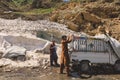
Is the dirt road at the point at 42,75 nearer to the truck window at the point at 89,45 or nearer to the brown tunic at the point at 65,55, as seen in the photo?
the brown tunic at the point at 65,55

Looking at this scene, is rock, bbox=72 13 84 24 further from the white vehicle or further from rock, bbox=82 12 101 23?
the white vehicle

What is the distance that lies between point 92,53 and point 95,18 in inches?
547

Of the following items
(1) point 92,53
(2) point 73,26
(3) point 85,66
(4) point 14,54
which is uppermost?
A: (2) point 73,26

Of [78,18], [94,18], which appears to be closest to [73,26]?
[78,18]

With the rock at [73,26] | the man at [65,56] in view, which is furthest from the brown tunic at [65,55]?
the rock at [73,26]

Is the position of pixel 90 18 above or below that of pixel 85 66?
above

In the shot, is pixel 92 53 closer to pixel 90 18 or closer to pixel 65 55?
pixel 65 55

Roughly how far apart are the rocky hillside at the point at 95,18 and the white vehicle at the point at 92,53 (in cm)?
889

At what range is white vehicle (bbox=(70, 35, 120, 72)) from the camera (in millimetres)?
15719

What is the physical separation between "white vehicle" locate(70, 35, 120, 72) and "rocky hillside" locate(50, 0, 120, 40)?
29.2ft

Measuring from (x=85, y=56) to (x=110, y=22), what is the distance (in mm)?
14807

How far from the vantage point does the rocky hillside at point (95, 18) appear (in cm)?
2811

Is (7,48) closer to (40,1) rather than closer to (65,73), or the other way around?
(65,73)

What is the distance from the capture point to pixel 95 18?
96.9ft
